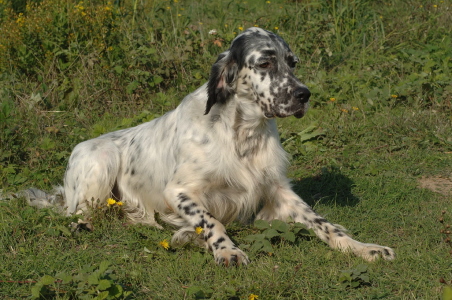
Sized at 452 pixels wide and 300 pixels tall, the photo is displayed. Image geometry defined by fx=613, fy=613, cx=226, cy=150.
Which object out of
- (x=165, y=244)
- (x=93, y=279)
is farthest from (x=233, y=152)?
(x=93, y=279)

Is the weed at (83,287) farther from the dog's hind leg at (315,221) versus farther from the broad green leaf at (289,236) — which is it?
the dog's hind leg at (315,221)

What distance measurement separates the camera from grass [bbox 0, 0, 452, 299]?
3.28 meters

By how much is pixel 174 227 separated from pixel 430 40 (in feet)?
15.7

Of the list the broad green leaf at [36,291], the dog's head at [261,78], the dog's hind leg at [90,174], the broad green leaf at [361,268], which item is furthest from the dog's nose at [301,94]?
the broad green leaf at [36,291]

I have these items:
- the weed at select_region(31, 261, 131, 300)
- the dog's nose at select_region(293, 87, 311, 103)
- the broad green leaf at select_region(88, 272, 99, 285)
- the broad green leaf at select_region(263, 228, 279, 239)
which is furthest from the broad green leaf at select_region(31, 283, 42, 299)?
the dog's nose at select_region(293, 87, 311, 103)

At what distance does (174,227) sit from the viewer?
4125 mm

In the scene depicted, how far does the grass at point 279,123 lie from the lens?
328cm

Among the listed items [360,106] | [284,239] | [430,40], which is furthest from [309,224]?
[430,40]

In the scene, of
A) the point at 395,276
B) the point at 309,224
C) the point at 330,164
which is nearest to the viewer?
the point at 395,276

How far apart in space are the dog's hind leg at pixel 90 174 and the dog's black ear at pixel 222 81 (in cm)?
103

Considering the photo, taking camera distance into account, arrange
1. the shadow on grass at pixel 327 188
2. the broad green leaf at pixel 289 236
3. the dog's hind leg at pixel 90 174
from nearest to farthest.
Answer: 1. the broad green leaf at pixel 289 236
2. the dog's hind leg at pixel 90 174
3. the shadow on grass at pixel 327 188

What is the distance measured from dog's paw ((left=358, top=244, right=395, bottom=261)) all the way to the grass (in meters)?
0.08

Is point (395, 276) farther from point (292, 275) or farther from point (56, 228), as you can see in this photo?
point (56, 228)

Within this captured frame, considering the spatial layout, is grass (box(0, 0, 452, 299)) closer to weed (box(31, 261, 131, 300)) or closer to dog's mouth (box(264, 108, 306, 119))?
weed (box(31, 261, 131, 300))
